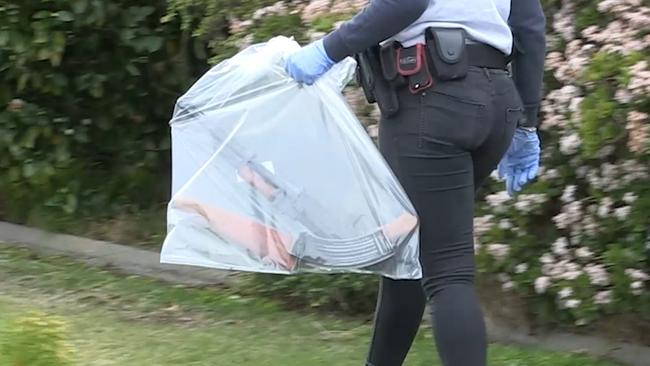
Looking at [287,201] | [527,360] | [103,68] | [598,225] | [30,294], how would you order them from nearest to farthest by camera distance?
[287,201], [598,225], [527,360], [30,294], [103,68]

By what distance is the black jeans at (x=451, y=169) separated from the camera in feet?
10.3

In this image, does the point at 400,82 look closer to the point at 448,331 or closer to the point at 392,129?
the point at 392,129

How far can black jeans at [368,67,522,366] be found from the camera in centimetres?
313

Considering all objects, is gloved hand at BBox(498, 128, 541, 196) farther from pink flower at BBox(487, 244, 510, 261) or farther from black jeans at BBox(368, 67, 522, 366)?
pink flower at BBox(487, 244, 510, 261)

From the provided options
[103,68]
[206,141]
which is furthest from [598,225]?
[103,68]

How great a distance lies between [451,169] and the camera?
3174 millimetres

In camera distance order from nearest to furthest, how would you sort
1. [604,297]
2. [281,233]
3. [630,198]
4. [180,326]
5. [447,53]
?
1. [447,53]
2. [281,233]
3. [630,198]
4. [604,297]
5. [180,326]

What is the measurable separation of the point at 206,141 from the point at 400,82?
0.69 metres

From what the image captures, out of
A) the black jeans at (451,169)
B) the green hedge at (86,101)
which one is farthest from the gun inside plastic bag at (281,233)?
the green hedge at (86,101)

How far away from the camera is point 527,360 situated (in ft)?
14.5

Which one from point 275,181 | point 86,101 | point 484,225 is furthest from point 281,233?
point 86,101

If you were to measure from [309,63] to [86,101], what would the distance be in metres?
3.60

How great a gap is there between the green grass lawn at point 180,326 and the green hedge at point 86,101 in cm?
70

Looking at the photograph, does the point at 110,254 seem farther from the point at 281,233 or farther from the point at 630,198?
the point at 630,198
